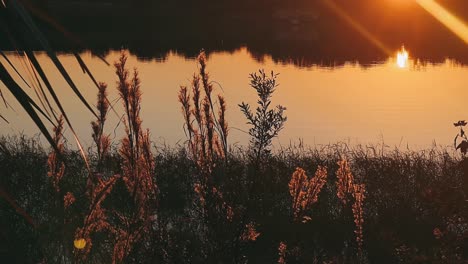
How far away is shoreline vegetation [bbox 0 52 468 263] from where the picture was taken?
5.20m

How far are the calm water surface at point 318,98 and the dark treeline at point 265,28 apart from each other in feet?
8.59

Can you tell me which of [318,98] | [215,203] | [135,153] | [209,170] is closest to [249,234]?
[215,203]

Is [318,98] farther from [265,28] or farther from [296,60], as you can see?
[265,28]

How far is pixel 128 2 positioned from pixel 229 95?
52054 millimetres

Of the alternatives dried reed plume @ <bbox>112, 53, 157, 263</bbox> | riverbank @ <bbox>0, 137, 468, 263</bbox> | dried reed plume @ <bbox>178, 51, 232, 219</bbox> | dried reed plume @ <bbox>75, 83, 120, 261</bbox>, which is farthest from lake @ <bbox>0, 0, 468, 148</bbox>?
riverbank @ <bbox>0, 137, 468, 263</bbox>

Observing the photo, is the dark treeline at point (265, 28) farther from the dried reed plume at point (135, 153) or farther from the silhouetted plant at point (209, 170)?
the dried reed plume at point (135, 153)

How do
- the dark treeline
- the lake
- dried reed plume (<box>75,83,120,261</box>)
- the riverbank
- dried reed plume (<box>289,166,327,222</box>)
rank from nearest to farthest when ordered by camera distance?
dried reed plume (<box>75,83,120,261</box>) → dried reed plume (<box>289,166,327,222</box>) → the riverbank → the lake → the dark treeline

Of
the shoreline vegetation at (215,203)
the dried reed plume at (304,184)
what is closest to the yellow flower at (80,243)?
the shoreline vegetation at (215,203)

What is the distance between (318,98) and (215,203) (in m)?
A: 24.8

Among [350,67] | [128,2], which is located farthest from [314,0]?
[350,67]

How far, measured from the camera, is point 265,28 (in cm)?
6469

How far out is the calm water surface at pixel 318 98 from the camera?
69.9ft

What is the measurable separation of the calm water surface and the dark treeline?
2.62m

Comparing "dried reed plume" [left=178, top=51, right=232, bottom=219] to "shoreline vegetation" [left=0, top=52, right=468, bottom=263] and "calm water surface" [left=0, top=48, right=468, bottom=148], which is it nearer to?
"shoreline vegetation" [left=0, top=52, right=468, bottom=263]
